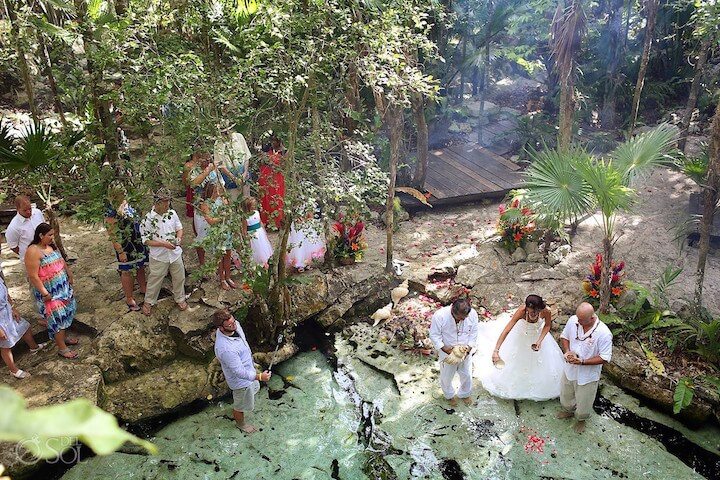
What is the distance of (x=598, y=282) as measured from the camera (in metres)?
7.38

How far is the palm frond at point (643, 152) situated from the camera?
613 cm

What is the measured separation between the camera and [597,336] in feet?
17.9

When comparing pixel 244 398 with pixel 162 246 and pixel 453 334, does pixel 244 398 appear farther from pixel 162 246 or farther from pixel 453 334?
pixel 453 334

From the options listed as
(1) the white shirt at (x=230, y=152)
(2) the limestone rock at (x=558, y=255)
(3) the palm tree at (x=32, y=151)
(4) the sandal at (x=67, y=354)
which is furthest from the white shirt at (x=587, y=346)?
(3) the palm tree at (x=32, y=151)

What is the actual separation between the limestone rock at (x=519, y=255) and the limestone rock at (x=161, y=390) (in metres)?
4.71

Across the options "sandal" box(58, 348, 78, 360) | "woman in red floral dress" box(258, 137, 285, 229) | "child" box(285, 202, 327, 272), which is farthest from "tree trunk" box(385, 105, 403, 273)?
"sandal" box(58, 348, 78, 360)

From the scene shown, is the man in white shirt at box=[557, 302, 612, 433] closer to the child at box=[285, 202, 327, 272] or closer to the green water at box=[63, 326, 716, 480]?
the green water at box=[63, 326, 716, 480]

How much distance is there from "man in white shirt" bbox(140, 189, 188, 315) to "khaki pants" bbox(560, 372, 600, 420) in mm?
4498

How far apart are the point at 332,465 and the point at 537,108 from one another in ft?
37.4

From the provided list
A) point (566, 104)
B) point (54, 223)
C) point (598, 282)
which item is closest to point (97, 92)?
point (54, 223)

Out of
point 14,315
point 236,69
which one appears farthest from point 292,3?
point 14,315

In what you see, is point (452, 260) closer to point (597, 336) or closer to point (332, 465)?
point (597, 336)

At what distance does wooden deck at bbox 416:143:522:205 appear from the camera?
35.6ft

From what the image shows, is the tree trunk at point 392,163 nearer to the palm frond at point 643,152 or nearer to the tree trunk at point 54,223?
the palm frond at point 643,152
